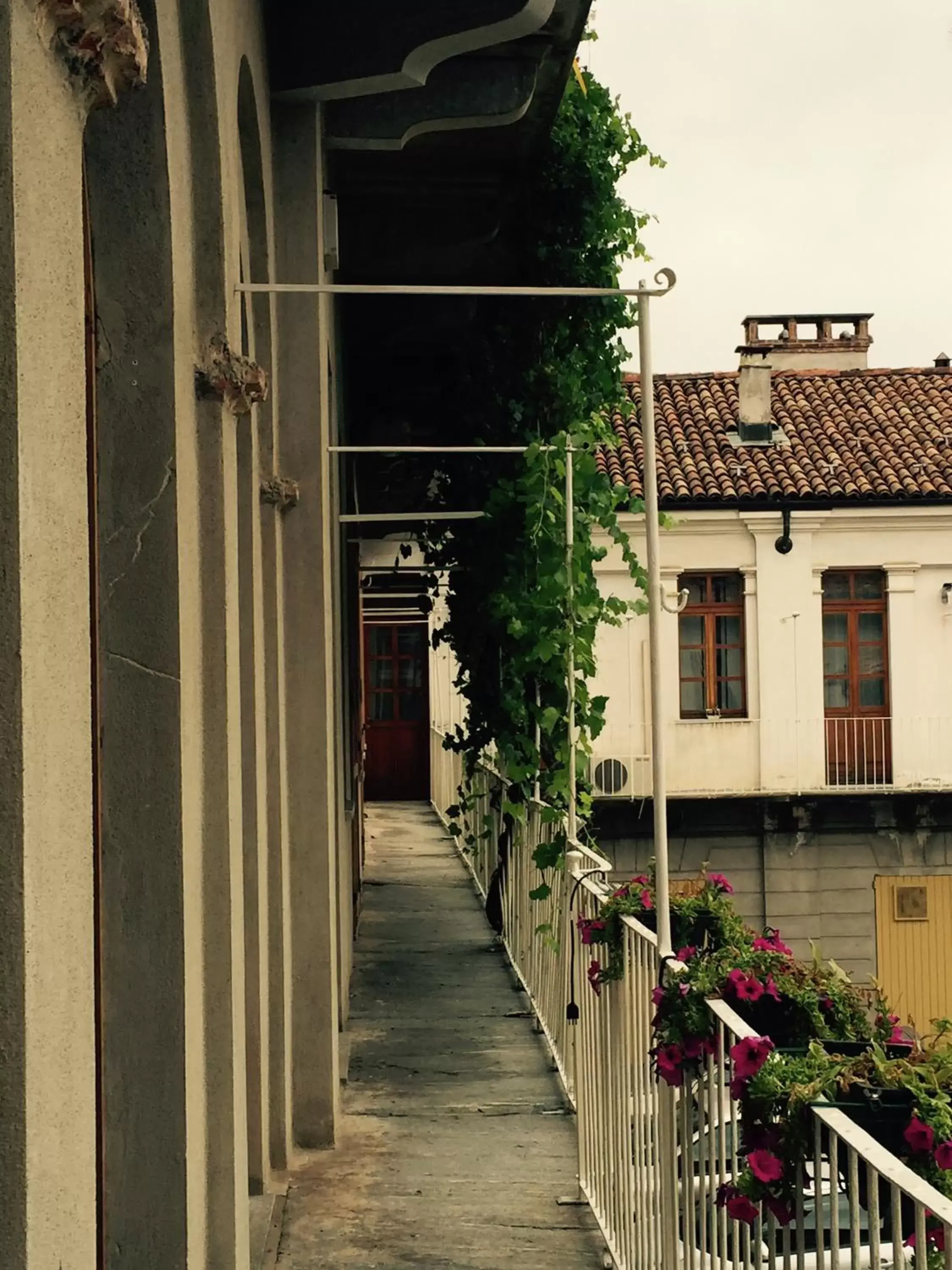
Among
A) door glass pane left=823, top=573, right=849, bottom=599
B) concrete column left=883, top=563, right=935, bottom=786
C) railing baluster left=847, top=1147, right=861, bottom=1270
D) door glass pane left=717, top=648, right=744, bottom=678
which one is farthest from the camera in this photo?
door glass pane left=823, top=573, right=849, bottom=599

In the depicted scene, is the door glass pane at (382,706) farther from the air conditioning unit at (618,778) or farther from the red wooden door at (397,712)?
the air conditioning unit at (618,778)

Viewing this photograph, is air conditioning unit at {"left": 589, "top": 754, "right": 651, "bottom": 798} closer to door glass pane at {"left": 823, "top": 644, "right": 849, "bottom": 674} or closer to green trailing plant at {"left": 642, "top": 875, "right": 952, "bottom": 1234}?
door glass pane at {"left": 823, "top": 644, "right": 849, "bottom": 674}

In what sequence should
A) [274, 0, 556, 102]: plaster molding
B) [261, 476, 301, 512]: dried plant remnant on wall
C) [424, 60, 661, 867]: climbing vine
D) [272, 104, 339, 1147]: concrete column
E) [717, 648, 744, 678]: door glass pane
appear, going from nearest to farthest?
[274, 0, 556, 102]: plaster molding
[261, 476, 301, 512]: dried plant remnant on wall
[272, 104, 339, 1147]: concrete column
[424, 60, 661, 867]: climbing vine
[717, 648, 744, 678]: door glass pane

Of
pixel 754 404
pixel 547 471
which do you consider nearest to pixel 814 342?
pixel 754 404

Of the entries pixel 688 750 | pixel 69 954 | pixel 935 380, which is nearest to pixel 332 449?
pixel 69 954

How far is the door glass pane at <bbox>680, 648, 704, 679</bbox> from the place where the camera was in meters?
22.2

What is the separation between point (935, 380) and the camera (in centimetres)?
2511

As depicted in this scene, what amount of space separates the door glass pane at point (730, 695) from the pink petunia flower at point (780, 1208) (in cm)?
1978

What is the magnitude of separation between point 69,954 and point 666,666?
68.3 feet

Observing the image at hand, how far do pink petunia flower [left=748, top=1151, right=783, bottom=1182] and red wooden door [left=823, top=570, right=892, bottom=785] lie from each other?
2012 centimetres

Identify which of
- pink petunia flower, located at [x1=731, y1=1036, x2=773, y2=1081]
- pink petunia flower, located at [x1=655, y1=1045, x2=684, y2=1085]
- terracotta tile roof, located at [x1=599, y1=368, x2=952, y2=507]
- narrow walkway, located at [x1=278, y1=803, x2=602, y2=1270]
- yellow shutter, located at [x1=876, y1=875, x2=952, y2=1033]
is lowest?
yellow shutter, located at [x1=876, y1=875, x2=952, y2=1033]

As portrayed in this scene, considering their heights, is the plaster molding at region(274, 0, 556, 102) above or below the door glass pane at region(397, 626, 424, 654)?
above

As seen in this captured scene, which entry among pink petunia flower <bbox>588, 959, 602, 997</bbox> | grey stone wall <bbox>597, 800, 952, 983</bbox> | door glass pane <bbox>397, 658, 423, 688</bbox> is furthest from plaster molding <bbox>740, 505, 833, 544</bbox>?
pink petunia flower <bbox>588, 959, 602, 997</bbox>

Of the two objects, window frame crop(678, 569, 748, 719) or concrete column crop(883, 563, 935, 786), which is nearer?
window frame crop(678, 569, 748, 719)
